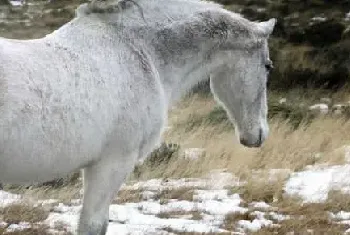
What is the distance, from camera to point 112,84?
3.82 m

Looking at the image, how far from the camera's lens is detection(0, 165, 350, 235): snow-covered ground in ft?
18.9

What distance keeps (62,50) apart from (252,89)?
1.46 meters

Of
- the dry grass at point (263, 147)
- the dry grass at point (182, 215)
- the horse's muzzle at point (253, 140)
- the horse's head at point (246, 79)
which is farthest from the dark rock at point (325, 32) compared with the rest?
the horse's head at point (246, 79)

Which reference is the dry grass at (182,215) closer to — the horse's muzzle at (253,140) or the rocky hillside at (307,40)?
the horse's muzzle at (253,140)

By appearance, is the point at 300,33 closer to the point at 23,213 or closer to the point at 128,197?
the point at 128,197

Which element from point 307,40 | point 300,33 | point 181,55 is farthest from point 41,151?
point 300,33

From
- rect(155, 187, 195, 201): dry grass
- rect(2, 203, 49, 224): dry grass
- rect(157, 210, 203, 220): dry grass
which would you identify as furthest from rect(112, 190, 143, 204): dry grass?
rect(2, 203, 49, 224): dry grass

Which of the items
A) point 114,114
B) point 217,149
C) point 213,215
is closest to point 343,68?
point 217,149

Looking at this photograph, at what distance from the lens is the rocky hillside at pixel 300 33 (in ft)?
53.5

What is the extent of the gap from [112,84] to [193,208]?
9.30 ft

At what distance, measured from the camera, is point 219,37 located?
4465 mm

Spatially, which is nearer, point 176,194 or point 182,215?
point 182,215

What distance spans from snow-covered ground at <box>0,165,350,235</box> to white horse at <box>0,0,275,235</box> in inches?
50.3

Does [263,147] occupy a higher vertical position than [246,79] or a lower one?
lower
